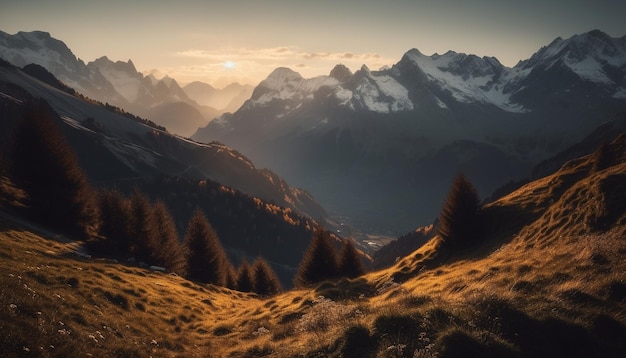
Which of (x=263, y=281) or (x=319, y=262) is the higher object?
(x=319, y=262)

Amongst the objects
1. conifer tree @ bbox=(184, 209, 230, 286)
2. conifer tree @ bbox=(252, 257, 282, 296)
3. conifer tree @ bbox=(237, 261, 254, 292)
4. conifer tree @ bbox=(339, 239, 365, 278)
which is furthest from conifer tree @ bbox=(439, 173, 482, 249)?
Result: conifer tree @ bbox=(184, 209, 230, 286)

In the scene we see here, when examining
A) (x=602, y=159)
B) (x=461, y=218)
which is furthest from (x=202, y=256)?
(x=602, y=159)

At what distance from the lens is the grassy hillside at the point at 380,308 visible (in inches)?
661

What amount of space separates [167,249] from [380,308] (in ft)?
171

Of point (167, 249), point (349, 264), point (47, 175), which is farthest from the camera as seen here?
point (167, 249)

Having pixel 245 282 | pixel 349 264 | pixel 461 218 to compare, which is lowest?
pixel 245 282

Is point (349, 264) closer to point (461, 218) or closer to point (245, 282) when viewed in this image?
point (461, 218)

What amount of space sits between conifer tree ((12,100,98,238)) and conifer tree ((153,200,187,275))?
10819mm

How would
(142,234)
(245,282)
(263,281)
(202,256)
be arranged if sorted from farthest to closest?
(263,281) → (245,282) → (202,256) → (142,234)

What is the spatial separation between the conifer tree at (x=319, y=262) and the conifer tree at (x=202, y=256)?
1768 centimetres

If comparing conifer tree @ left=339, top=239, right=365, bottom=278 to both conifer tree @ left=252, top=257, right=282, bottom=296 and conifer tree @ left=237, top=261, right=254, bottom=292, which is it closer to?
conifer tree @ left=252, top=257, right=282, bottom=296

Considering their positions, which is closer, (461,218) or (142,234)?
(461,218)

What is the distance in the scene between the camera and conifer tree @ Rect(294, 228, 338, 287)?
64.2m

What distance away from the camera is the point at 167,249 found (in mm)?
67625
